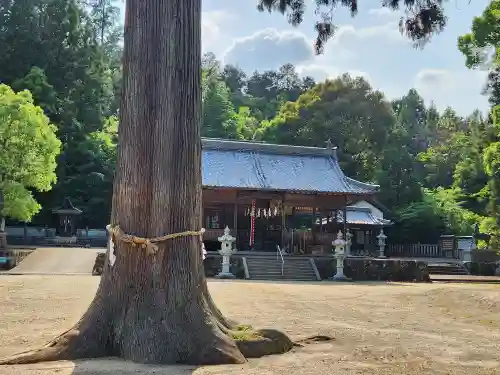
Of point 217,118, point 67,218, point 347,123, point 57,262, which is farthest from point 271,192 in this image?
point 217,118

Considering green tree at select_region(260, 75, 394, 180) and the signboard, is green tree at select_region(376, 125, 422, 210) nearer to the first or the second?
green tree at select_region(260, 75, 394, 180)

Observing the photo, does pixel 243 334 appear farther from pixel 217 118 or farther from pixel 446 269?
pixel 217 118

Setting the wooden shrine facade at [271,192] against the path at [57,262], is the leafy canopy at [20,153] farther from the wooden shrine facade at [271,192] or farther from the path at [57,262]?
the wooden shrine facade at [271,192]

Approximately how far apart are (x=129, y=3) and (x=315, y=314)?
238 inches

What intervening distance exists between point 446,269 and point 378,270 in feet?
15.9

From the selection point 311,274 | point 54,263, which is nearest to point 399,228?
point 311,274

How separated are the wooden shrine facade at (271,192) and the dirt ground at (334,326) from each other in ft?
34.7

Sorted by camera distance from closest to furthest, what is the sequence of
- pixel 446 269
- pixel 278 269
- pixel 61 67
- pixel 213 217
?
pixel 278 269 → pixel 446 269 → pixel 213 217 → pixel 61 67

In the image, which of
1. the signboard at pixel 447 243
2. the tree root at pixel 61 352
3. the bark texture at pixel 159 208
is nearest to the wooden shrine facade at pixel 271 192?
the signboard at pixel 447 243

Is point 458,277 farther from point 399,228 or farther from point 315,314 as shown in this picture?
point 315,314

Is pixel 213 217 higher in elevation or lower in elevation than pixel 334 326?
higher

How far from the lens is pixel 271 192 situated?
26078mm

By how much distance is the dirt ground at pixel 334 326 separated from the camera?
545 centimetres

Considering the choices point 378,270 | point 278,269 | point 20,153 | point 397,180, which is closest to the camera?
point 278,269
